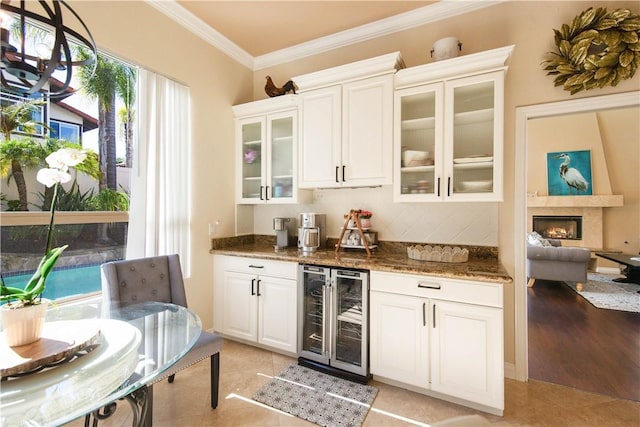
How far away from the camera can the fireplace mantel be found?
6.32 meters

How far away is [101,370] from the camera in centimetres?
101

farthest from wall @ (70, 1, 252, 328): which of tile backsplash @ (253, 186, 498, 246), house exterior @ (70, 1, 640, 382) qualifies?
tile backsplash @ (253, 186, 498, 246)

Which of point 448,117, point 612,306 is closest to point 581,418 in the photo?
point 448,117

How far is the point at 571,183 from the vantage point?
672cm

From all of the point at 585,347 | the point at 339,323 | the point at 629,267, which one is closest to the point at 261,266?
the point at 339,323

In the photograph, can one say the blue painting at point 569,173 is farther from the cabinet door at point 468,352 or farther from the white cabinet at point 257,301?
the white cabinet at point 257,301

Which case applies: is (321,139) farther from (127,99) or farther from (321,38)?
(127,99)

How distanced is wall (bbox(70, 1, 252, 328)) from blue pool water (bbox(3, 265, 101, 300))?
72 cm

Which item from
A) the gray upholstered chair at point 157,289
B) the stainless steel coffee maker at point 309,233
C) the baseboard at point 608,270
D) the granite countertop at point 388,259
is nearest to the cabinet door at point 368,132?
the stainless steel coffee maker at point 309,233

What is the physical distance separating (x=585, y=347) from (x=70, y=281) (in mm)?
4410

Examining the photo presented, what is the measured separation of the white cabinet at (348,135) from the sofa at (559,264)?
4.07m

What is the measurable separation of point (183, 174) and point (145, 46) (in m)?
1.04

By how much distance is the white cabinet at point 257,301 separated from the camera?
255 centimetres

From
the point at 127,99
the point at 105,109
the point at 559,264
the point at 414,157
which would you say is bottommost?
the point at 559,264
